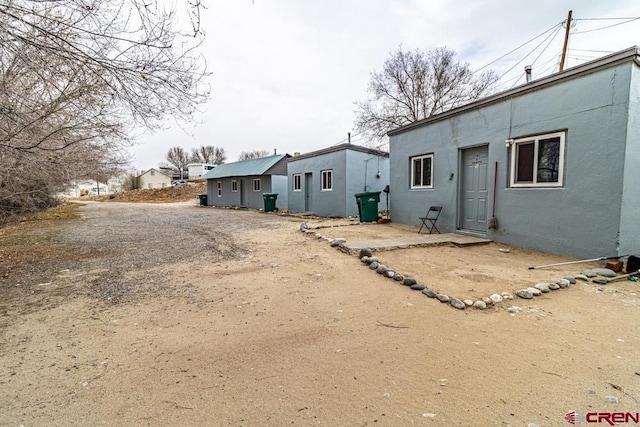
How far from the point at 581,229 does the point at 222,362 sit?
20.8 feet

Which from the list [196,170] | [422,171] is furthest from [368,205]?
[196,170]

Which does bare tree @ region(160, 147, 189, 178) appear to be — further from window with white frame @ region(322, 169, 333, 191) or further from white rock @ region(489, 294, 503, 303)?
white rock @ region(489, 294, 503, 303)

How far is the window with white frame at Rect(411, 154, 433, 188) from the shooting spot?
9.04 metres

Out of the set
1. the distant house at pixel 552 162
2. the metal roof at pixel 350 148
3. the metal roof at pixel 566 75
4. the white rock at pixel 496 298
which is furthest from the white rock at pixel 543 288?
the metal roof at pixel 350 148

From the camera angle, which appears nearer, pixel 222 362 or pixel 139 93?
pixel 222 362

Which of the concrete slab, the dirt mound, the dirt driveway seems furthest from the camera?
the dirt mound

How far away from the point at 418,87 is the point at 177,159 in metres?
57.1

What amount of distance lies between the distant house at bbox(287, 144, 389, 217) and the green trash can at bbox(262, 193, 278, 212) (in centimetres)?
258

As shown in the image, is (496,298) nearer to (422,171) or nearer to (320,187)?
(422,171)

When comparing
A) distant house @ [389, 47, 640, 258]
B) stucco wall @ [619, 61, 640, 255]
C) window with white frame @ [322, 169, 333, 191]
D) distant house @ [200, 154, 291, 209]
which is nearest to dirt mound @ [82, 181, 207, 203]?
distant house @ [200, 154, 291, 209]

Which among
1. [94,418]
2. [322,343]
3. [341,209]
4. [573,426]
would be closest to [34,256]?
[94,418]

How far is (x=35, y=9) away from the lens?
3.79 metres

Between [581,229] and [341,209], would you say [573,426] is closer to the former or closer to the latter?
[581,229]

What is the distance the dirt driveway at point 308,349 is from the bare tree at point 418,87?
19.0 meters
